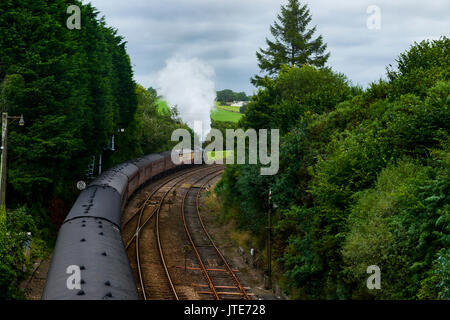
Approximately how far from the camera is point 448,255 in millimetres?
9102

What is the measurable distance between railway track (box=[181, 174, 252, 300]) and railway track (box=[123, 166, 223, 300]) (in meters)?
1.77

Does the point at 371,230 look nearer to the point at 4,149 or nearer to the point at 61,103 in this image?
the point at 4,149

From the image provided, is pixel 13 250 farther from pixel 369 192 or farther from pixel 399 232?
pixel 399 232

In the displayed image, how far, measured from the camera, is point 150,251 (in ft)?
78.7

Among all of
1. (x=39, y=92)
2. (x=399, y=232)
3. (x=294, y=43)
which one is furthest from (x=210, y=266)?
(x=294, y=43)

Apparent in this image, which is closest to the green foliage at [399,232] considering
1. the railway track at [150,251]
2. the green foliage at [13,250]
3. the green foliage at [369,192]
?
the green foliage at [369,192]

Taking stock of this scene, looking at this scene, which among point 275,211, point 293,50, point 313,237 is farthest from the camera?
point 293,50

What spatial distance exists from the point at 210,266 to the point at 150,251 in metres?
4.43

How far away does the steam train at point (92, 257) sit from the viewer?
10.4m

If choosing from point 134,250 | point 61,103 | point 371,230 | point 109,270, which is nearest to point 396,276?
point 371,230

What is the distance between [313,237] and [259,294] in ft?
15.1

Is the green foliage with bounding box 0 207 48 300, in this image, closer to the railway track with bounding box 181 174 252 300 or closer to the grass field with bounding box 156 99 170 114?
the railway track with bounding box 181 174 252 300

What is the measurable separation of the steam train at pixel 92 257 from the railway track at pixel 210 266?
555cm

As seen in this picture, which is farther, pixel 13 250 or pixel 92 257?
pixel 13 250
